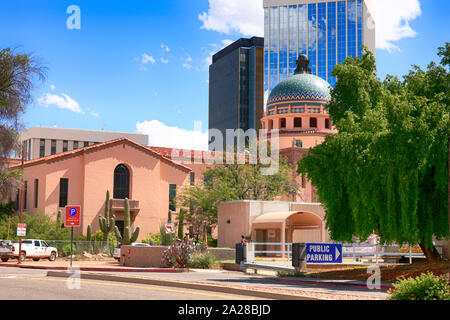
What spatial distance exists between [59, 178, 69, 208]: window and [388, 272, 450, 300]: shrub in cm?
4881

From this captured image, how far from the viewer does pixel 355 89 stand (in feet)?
96.3

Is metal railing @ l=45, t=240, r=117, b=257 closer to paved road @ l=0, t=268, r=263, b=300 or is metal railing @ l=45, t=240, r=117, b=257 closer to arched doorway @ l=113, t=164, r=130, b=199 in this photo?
arched doorway @ l=113, t=164, r=130, b=199

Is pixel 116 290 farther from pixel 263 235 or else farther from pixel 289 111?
pixel 289 111

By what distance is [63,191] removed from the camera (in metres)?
58.5

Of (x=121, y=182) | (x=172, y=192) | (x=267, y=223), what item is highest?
(x=121, y=182)

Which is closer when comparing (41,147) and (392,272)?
(392,272)

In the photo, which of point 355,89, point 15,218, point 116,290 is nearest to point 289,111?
point 15,218

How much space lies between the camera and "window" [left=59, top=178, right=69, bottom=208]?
58219mm

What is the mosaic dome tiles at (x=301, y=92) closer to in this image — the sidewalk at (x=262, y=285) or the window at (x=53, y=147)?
the sidewalk at (x=262, y=285)

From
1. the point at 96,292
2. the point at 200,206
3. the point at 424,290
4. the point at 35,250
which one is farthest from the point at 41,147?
the point at 424,290

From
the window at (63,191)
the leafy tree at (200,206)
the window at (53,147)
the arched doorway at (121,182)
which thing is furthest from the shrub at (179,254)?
the window at (53,147)

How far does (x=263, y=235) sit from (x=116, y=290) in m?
30.5

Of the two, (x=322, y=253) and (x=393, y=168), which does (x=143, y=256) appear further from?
(x=393, y=168)

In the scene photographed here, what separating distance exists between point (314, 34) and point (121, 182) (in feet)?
341
